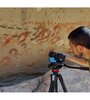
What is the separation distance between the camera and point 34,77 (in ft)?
8.96

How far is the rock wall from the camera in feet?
8.81

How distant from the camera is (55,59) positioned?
266cm

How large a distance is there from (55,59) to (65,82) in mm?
217

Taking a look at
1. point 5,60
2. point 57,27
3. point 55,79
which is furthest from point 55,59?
point 5,60

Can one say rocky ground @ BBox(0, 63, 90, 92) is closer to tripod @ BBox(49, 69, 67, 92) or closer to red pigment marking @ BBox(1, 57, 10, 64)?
tripod @ BBox(49, 69, 67, 92)

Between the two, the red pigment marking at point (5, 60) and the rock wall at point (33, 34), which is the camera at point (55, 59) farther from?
the red pigment marking at point (5, 60)

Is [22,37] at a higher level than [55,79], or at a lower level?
higher

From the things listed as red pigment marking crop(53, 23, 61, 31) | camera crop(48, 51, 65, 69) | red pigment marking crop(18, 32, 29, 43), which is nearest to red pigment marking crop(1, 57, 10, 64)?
red pigment marking crop(18, 32, 29, 43)

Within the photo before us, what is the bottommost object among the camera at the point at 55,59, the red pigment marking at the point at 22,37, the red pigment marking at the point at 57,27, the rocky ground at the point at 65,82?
the rocky ground at the point at 65,82

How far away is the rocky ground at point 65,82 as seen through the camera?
2.67 metres

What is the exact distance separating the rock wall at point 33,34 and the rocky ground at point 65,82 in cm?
9

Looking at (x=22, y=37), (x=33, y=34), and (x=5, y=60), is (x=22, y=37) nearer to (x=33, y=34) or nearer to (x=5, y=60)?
(x=33, y=34)

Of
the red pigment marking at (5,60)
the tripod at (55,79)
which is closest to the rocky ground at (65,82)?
the tripod at (55,79)

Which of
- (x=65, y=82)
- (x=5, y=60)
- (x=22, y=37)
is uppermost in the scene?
(x=22, y=37)
